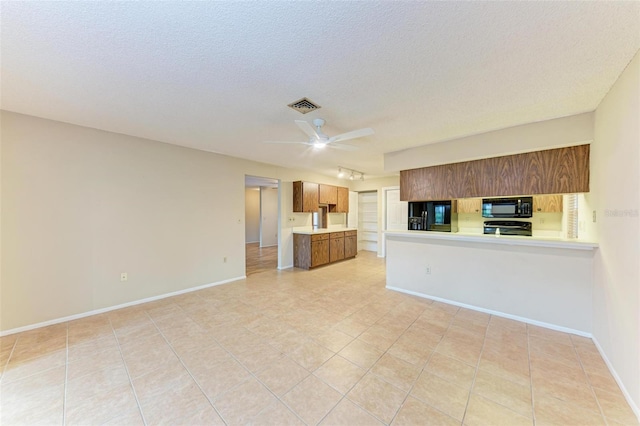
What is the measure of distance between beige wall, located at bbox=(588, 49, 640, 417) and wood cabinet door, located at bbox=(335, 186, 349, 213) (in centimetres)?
520

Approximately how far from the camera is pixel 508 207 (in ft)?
12.3

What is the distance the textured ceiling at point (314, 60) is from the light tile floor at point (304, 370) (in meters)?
2.53

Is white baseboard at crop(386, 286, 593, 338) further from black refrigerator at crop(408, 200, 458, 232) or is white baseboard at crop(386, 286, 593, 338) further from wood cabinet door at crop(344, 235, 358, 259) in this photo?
wood cabinet door at crop(344, 235, 358, 259)

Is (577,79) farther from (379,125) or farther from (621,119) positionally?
(379,125)

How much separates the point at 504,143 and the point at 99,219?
18.7ft

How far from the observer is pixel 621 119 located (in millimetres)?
1920

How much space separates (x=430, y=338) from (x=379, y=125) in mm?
2598

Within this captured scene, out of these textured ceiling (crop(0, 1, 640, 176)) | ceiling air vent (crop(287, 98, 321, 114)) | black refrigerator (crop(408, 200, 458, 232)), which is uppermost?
textured ceiling (crop(0, 1, 640, 176))

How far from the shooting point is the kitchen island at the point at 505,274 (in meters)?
2.68

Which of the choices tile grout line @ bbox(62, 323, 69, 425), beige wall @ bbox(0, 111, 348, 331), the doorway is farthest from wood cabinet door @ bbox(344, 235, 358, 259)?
tile grout line @ bbox(62, 323, 69, 425)

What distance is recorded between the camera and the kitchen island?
2.68 m

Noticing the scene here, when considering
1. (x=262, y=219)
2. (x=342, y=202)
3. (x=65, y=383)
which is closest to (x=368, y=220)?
(x=342, y=202)

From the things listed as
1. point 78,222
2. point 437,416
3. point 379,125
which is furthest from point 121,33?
point 437,416

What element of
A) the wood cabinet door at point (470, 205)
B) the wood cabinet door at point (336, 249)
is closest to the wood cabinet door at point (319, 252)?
the wood cabinet door at point (336, 249)
